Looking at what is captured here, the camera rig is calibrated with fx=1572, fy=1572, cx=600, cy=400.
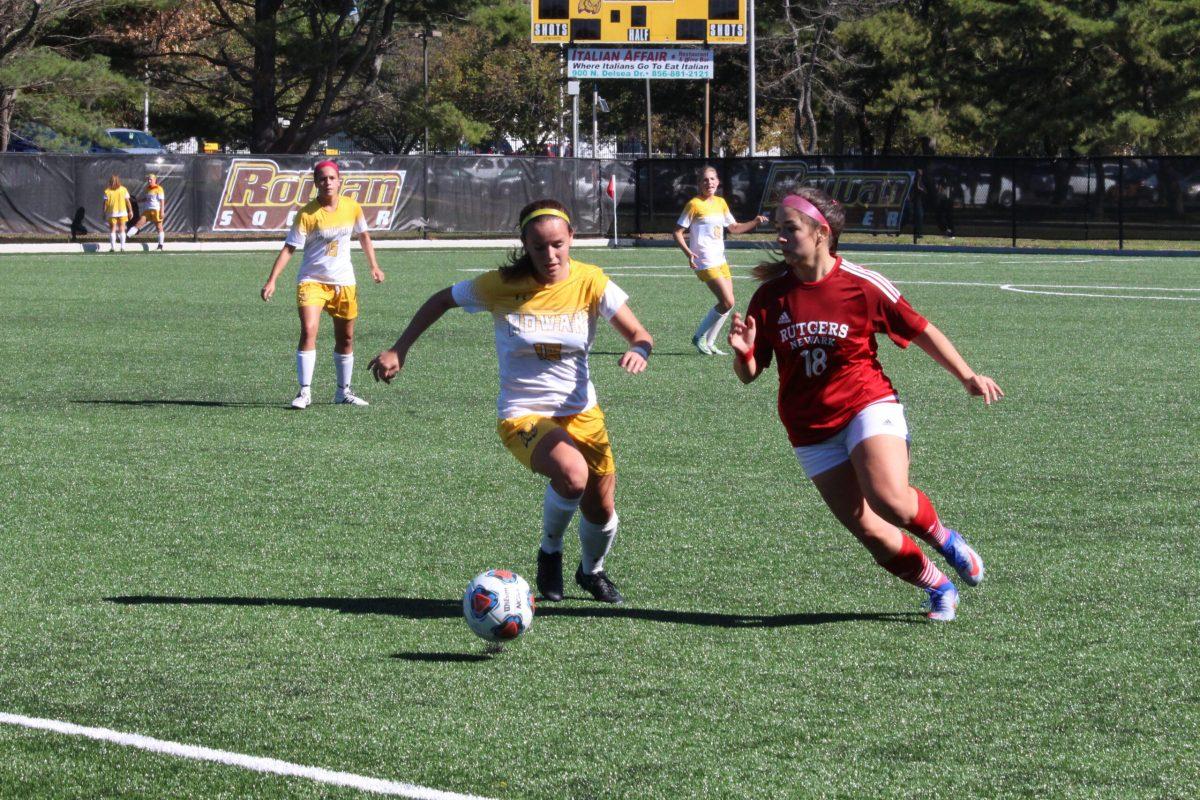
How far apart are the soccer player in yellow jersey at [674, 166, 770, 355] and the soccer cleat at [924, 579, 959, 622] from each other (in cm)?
1095

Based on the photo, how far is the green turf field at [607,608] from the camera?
194 inches

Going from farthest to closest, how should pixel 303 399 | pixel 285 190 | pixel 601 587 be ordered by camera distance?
pixel 285 190 < pixel 303 399 < pixel 601 587

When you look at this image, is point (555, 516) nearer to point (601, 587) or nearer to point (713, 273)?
point (601, 587)

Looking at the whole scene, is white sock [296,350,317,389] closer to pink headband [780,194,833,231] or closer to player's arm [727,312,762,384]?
player's arm [727,312,762,384]

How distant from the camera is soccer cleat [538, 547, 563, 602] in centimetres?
704

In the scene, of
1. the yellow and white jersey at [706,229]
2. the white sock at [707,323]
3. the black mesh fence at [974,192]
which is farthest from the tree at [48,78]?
the white sock at [707,323]

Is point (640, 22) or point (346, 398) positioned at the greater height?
point (640, 22)

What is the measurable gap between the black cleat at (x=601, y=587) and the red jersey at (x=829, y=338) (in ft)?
3.69

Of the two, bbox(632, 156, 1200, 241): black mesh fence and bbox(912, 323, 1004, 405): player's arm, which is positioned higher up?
bbox(632, 156, 1200, 241): black mesh fence

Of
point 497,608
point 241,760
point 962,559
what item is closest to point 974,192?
point 962,559

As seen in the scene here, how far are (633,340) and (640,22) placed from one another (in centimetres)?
4249

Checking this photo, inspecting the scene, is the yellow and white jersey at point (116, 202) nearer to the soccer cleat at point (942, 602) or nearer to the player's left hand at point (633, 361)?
the player's left hand at point (633, 361)

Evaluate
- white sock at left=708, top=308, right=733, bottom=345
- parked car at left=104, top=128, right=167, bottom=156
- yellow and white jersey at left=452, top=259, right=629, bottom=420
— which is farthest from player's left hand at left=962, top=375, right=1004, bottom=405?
parked car at left=104, top=128, right=167, bottom=156

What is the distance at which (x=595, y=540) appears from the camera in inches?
277
